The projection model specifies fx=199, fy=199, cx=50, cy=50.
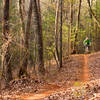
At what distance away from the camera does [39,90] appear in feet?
34.3

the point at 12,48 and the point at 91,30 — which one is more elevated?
the point at 91,30

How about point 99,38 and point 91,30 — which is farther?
point 99,38

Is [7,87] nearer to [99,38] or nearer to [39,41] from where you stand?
[39,41]

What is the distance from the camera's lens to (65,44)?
98.1ft

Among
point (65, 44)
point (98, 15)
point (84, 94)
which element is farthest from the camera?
point (98, 15)

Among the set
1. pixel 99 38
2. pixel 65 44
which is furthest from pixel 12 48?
pixel 99 38

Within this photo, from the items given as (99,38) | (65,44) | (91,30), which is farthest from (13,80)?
(99,38)

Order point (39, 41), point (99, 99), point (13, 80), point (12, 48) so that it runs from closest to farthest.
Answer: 1. point (99, 99)
2. point (12, 48)
3. point (13, 80)
4. point (39, 41)

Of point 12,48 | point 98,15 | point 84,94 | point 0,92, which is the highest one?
point 98,15

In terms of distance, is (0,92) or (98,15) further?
(98,15)

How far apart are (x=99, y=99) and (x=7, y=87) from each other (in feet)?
22.4

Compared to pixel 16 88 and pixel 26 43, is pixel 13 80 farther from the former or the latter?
pixel 26 43

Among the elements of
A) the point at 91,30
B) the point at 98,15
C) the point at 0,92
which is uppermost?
the point at 98,15

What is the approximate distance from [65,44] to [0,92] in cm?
2016
